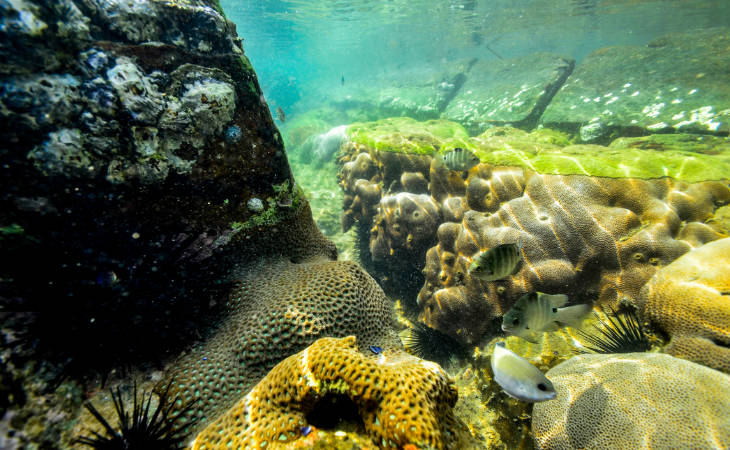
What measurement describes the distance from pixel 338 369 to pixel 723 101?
1401 centimetres

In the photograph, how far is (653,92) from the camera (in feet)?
32.5

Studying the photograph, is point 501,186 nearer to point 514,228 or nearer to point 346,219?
point 514,228

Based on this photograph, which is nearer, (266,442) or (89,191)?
(266,442)

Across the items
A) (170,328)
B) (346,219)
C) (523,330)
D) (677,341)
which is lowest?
(346,219)

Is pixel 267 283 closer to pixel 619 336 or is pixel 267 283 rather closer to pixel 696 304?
pixel 619 336

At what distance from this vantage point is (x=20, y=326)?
171 cm

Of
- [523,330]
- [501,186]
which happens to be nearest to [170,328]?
[523,330]

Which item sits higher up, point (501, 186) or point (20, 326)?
point (20, 326)

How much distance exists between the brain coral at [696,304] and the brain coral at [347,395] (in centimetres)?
268

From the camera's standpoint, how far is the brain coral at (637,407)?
1.96m

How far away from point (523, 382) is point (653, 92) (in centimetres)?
1379

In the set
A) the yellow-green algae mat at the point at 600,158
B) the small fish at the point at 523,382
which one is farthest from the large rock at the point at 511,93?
the small fish at the point at 523,382

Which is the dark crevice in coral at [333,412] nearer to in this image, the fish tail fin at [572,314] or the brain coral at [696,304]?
the fish tail fin at [572,314]

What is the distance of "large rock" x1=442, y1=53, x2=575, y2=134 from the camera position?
11.3 m
